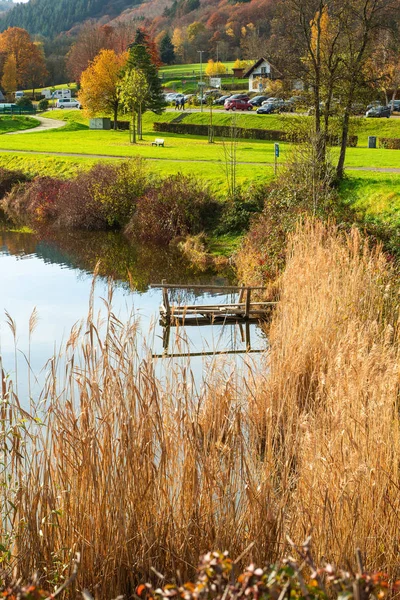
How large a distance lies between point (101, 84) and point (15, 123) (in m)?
11.4

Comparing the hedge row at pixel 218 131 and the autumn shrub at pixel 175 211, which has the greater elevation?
the hedge row at pixel 218 131

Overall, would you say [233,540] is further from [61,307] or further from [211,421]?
[61,307]

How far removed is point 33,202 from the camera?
32438 millimetres

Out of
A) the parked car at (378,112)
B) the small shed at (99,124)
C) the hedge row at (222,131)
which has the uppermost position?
the parked car at (378,112)

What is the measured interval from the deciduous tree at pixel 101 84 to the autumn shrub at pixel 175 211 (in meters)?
31.0

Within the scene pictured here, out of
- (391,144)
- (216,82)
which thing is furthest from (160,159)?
(216,82)

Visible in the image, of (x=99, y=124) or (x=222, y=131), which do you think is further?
(x=99, y=124)

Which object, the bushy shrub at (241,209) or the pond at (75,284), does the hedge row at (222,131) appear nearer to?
the bushy shrub at (241,209)

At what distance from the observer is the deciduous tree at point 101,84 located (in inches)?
2228

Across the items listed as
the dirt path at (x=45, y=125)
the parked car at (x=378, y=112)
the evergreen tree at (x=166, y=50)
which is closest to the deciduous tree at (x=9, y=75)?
the dirt path at (x=45, y=125)

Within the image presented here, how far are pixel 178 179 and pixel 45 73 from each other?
282 ft

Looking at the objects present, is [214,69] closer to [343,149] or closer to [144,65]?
[144,65]

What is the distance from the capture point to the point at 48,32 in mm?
192500

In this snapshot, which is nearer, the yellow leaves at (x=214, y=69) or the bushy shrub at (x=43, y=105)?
the bushy shrub at (x=43, y=105)
